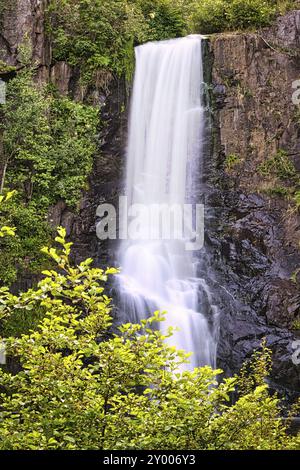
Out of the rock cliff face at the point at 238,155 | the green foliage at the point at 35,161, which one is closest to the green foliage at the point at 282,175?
the rock cliff face at the point at 238,155

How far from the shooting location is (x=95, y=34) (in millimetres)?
17844

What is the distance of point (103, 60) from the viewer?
1744 cm

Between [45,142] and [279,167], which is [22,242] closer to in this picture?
[45,142]

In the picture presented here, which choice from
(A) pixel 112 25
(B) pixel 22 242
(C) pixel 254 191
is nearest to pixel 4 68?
(A) pixel 112 25

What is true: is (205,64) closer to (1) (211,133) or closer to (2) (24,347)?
(1) (211,133)

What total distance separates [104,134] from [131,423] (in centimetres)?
1299

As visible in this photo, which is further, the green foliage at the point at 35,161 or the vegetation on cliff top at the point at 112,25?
the vegetation on cliff top at the point at 112,25

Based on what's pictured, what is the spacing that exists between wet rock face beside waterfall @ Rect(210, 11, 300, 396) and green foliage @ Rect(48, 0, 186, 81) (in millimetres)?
2666

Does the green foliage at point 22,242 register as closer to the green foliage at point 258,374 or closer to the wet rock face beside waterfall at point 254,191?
the wet rock face beside waterfall at point 254,191

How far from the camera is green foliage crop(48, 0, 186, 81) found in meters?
17.5

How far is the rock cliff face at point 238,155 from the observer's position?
49.1ft

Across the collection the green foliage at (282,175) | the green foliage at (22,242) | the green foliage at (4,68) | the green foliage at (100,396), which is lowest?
the green foliage at (100,396)

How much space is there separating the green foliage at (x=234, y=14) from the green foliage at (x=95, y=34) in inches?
69.5

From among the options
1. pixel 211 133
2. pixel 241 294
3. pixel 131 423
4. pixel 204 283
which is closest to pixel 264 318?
pixel 241 294
